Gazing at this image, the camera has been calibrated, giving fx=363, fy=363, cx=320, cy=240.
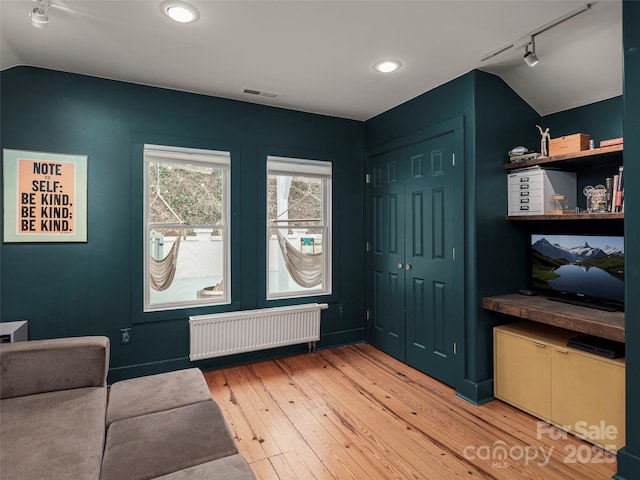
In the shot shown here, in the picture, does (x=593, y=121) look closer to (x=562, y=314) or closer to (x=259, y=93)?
(x=562, y=314)

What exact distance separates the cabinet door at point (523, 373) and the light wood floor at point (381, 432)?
0.10m

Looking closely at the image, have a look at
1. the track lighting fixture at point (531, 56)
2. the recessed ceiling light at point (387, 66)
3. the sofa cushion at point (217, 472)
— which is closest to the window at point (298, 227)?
the recessed ceiling light at point (387, 66)

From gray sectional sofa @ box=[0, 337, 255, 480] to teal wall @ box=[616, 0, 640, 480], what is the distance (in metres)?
1.97

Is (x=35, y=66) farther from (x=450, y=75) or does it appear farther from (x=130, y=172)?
(x=450, y=75)

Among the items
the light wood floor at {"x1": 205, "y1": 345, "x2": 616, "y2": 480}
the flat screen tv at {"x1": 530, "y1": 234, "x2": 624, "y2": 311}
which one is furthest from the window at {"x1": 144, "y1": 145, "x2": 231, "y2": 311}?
the flat screen tv at {"x1": 530, "y1": 234, "x2": 624, "y2": 311}

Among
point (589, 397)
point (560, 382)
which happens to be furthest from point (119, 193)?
point (589, 397)

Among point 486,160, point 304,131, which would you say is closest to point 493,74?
point 486,160

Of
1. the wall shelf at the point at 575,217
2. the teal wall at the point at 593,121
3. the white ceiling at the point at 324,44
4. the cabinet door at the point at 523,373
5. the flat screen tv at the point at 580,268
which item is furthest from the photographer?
the teal wall at the point at 593,121

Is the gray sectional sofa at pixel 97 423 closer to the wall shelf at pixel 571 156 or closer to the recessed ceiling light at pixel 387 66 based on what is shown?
the recessed ceiling light at pixel 387 66

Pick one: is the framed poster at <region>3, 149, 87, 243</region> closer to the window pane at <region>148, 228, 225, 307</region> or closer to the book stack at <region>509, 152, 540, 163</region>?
the window pane at <region>148, 228, 225, 307</region>

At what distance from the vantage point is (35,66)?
2.83 meters

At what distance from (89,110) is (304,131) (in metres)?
1.97

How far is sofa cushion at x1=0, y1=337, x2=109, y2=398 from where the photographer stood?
1.98 metres

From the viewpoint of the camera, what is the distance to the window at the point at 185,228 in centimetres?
332
